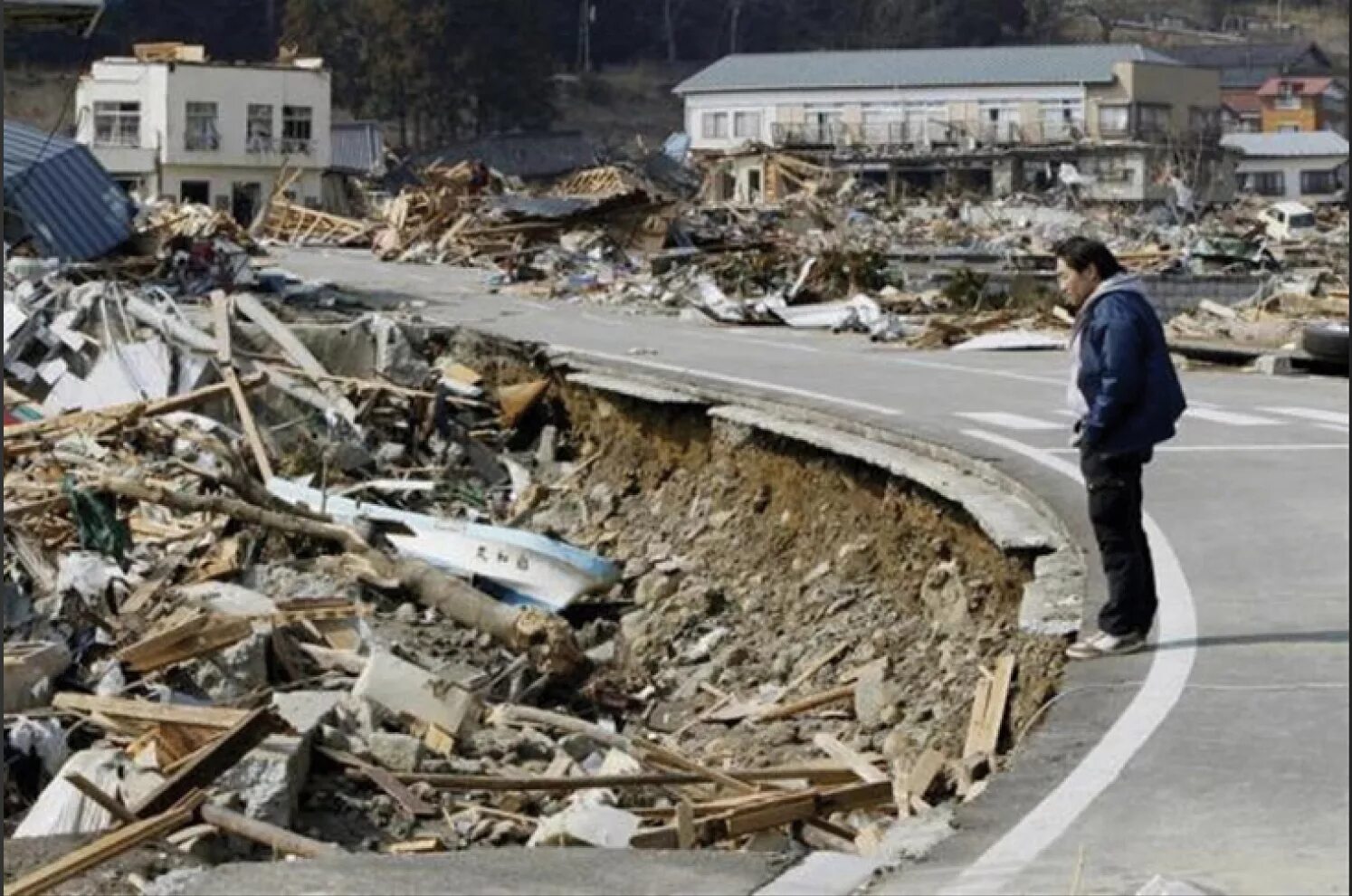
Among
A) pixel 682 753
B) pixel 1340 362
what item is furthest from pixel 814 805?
pixel 1340 362

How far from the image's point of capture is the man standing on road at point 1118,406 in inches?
402

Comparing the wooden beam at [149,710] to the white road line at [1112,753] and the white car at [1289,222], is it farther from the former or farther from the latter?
the white car at [1289,222]

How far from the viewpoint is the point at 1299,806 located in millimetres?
8008

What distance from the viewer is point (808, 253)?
46.4 metres

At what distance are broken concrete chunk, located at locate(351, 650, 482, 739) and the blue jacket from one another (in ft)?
16.5

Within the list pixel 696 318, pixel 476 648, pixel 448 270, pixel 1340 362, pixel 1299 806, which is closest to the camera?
pixel 1299 806

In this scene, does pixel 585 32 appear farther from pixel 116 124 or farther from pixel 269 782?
pixel 269 782

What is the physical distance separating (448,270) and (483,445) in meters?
24.7

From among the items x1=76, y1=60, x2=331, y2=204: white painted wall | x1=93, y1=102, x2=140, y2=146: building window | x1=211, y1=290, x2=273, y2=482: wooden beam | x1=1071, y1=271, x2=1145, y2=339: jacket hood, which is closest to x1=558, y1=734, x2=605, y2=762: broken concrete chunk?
x1=1071, y1=271, x2=1145, y2=339: jacket hood

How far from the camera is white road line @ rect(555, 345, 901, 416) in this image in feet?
71.2

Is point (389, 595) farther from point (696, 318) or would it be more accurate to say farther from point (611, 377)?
point (696, 318)

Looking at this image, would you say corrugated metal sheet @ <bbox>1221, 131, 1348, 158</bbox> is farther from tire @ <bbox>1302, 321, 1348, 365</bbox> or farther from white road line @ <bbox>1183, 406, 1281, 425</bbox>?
white road line @ <bbox>1183, 406, 1281, 425</bbox>

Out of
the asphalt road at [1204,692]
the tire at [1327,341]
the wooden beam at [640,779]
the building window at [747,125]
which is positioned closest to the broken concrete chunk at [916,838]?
the asphalt road at [1204,692]

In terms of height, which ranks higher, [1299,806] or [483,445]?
[1299,806]
